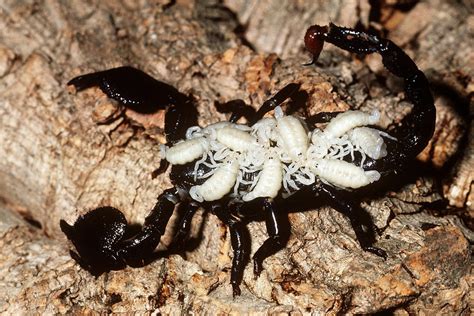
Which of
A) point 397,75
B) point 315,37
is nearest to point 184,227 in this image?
point 315,37

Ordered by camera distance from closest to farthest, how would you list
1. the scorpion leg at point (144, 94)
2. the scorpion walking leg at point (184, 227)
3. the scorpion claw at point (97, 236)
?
the scorpion claw at point (97, 236) → the scorpion walking leg at point (184, 227) → the scorpion leg at point (144, 94)

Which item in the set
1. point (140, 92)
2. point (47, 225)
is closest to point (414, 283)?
point (140, 92)

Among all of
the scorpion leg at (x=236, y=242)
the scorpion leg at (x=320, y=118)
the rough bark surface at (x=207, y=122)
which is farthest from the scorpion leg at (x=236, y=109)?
the scorpion leg at (x=236, y=242)

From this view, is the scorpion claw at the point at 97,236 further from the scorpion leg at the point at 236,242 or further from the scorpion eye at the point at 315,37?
the scorpion eye at the point at 315,37

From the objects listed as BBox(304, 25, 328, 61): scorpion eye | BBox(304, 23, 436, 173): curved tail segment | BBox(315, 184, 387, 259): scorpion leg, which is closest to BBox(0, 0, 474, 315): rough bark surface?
BBox(315, 184, 387, 259): scorpion leg

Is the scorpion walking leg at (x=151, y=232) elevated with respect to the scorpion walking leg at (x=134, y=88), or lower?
lower

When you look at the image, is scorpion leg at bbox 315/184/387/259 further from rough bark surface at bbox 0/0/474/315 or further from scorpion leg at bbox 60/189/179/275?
scorpion leg at bbox 60/189/179/275

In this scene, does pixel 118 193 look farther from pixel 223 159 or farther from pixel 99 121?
pixel 223 159
